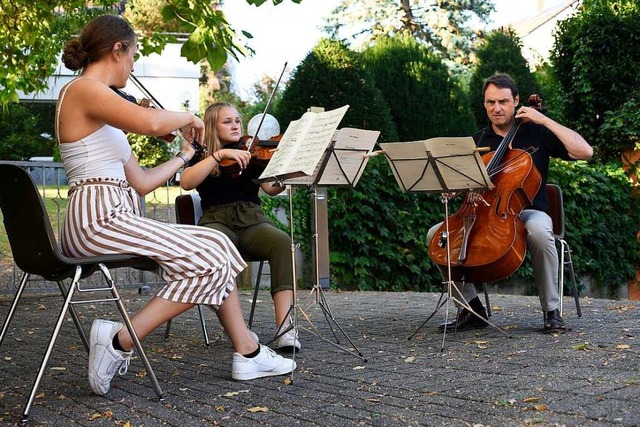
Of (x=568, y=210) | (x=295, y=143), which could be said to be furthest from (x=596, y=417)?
(x=568, y=210)

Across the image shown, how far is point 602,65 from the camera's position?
467 inches

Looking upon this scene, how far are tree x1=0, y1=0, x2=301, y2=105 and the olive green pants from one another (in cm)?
115

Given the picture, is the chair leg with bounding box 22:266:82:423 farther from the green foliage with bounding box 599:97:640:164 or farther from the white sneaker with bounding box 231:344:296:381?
the green foliage with bounding box 599:97:640:164

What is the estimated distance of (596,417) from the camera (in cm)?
327

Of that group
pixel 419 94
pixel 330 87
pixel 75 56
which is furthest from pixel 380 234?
pixel 419 94

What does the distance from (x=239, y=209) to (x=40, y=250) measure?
1.82 m

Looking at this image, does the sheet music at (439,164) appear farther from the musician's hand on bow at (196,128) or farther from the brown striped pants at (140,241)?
the brown striped pants at (140,241)

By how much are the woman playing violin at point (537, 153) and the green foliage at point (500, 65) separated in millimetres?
11831

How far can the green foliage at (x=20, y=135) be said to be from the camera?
2231 cm

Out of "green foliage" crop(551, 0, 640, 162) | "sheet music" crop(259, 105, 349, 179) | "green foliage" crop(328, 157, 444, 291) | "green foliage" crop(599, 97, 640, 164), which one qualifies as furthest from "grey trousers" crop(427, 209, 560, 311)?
"green foliage" crop(551, 0, 640, 162)

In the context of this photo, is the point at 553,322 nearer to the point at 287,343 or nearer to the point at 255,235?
the point at 287,343

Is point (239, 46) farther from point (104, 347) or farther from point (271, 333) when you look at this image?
point (104, 347)

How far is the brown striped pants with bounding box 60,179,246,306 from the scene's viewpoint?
12.9 feet

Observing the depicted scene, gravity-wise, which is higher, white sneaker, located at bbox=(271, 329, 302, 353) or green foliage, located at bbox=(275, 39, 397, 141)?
green foliage, located at bbox=(275, 39, 397, 141)
